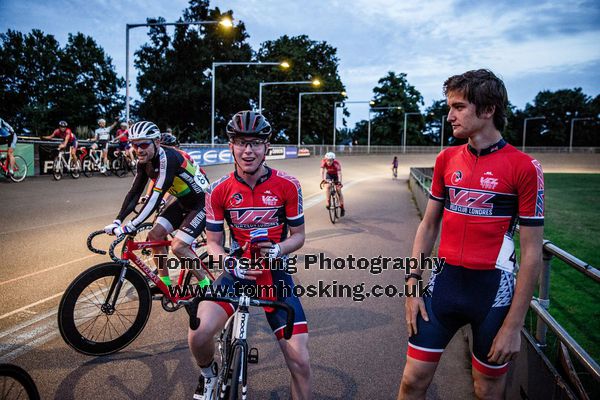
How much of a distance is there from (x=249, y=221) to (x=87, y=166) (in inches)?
747

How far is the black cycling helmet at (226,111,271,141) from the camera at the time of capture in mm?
2979

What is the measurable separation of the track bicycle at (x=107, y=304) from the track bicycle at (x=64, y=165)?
15.1m

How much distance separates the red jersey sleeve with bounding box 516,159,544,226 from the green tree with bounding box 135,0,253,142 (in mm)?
54095

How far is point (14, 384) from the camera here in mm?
2527

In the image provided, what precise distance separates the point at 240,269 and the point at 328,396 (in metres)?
1.62

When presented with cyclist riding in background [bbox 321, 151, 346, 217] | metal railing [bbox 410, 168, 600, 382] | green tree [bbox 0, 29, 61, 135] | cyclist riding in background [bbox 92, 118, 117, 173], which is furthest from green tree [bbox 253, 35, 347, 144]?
metal railing [bbox 410, 168, 600, 382]

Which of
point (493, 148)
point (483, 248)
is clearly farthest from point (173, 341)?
point (493, 148)

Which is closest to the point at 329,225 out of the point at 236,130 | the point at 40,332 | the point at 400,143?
the point at 40,332

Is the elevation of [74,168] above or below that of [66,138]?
below

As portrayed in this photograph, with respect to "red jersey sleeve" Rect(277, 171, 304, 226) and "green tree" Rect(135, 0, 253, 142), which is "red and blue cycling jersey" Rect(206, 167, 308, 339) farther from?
"green tree" Rect(135, 0, 253, 142)

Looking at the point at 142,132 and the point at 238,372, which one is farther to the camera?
the point at 142,132

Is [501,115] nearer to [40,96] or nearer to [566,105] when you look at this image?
[40,96]

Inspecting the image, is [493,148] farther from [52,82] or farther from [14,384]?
[52,82]

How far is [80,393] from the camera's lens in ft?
11.4
